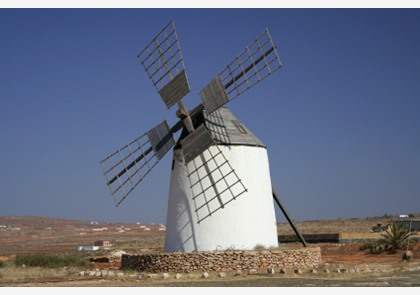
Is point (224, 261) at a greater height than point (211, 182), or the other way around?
point (211, 182)

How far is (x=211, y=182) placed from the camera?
1795 cm

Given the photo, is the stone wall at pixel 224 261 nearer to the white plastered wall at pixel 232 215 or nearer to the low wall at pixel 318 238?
the white plastered wall at pixel 232 215

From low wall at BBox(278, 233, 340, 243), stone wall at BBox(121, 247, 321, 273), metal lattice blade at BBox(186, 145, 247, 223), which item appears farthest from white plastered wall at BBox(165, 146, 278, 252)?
low wall at BBox(278, 233, 340, 243)

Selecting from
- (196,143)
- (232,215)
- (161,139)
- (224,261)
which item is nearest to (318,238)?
(232,215)

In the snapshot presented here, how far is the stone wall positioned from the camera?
16.8 metres

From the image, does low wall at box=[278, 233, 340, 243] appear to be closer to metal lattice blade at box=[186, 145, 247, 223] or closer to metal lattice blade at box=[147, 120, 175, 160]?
metal lattice blade at box=[186, 145, 247, 223]

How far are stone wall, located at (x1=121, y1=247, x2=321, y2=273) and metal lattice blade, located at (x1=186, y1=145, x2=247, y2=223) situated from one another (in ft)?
4.01

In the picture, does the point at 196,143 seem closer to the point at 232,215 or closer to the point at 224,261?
the point at 232,215

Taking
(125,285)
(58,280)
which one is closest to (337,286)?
(125,285)

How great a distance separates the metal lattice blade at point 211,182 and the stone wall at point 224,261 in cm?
122

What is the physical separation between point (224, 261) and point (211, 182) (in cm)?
228

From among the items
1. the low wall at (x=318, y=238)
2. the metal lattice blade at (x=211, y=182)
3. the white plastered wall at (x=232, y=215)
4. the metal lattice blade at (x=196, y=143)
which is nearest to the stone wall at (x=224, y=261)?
the white plastered wall at (x=232, y=215)

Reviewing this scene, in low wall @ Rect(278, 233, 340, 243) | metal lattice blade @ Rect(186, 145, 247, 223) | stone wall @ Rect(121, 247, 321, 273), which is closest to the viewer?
stone wall @ Rect(121, 247, 321, 273)

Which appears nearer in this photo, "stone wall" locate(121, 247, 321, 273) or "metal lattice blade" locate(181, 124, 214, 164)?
"stone wall" locate(121, 247, 321, 273)
